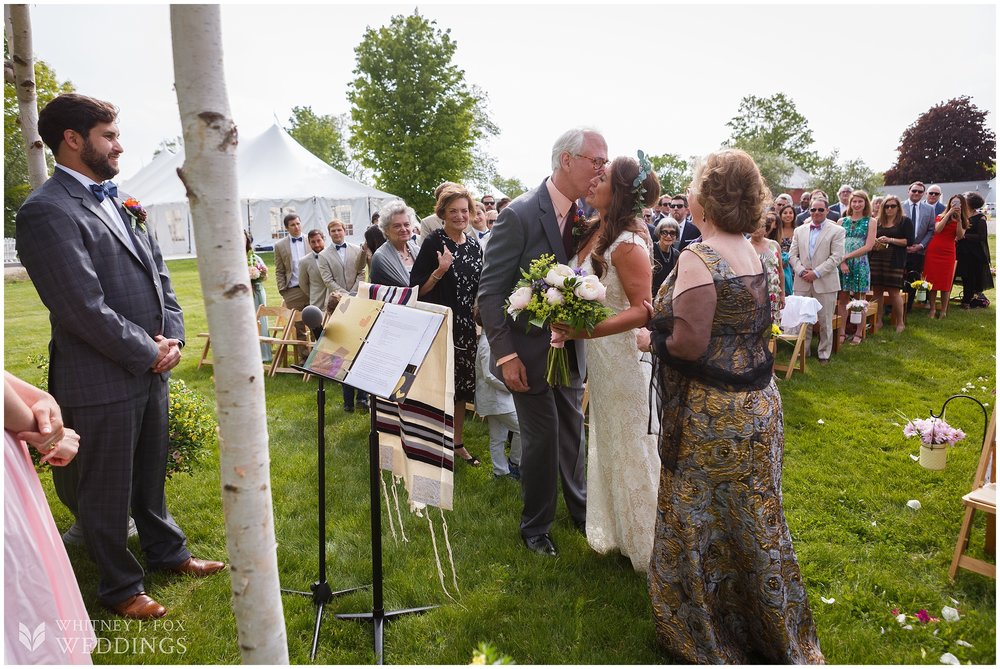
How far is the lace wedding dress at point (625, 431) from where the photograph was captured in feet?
11.6

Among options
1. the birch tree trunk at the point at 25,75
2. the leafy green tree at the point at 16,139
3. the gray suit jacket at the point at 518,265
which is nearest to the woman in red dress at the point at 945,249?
the gray suit jacket at the point at 518,265

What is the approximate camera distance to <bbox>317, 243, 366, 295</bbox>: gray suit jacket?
790 cm

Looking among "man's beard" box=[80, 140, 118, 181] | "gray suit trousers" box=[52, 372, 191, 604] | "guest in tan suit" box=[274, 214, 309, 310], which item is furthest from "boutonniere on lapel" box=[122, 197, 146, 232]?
"guest in tan suit" box=[274, 214, 309, 310]

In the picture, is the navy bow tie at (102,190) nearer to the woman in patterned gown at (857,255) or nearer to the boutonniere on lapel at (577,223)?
the boutonniere on lapel at (577,223)

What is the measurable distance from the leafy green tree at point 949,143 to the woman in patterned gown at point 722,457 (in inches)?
2079

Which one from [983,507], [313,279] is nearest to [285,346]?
[313,279]

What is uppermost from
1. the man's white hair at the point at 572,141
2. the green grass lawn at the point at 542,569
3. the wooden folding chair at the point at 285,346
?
the man's white hair at the point at 572,141

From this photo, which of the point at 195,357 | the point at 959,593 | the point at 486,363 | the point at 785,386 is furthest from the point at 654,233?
the point at 195,357

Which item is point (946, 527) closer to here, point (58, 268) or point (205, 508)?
point (205, 508)

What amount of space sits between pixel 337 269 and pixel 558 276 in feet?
17.7

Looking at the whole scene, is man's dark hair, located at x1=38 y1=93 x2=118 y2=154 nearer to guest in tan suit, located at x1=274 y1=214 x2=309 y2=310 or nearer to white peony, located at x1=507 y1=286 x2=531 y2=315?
white peony, located at x1=507 y1=286 x2=531 y2=315

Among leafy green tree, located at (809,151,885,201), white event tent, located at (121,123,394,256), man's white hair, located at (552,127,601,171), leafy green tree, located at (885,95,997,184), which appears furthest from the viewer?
leafy green tree, located at (809,151,885,201)

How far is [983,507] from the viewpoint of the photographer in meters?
3.25

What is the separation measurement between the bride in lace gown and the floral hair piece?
1 cm
